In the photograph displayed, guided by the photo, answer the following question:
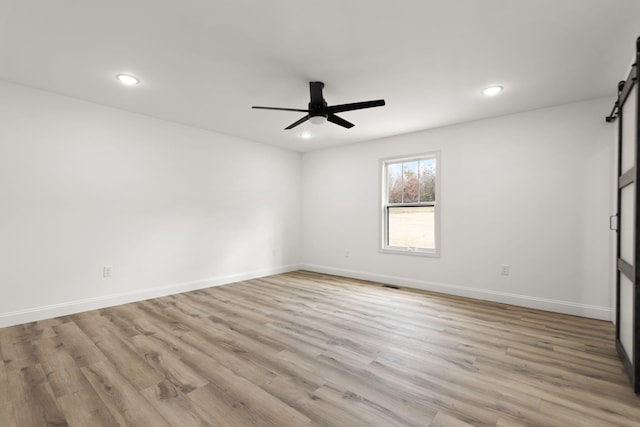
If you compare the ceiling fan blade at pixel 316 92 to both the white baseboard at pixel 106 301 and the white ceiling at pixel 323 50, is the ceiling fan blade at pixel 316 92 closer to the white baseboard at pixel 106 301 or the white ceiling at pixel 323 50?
the white ceiling at pixel 323 50

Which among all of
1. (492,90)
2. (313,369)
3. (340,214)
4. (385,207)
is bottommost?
(313,369)

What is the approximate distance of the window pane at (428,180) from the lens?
15.6ft

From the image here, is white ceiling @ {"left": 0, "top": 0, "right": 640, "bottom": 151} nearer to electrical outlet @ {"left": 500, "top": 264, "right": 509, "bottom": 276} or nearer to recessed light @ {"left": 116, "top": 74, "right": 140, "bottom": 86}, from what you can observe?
recessed light @ {"left": 116, "top": 74, "right": 140, "bottom": 86}

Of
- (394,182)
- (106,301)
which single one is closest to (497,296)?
(394,182)

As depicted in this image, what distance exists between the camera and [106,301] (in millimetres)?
3736

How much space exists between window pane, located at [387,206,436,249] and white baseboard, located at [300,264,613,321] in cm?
61

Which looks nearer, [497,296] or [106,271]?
[106,271]

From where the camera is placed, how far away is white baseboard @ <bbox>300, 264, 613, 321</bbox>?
3.40 meters

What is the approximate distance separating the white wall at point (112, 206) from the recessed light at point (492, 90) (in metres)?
3.83

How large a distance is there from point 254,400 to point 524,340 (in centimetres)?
250

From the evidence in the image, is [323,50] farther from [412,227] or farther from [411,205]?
[412,227]

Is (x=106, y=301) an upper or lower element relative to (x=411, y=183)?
lower

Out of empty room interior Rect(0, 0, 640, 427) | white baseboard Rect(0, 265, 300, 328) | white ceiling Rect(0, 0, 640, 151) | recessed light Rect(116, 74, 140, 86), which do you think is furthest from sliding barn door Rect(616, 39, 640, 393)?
white baseboard Rect(0, 265, 300, 328)

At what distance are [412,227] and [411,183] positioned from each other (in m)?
0.75
